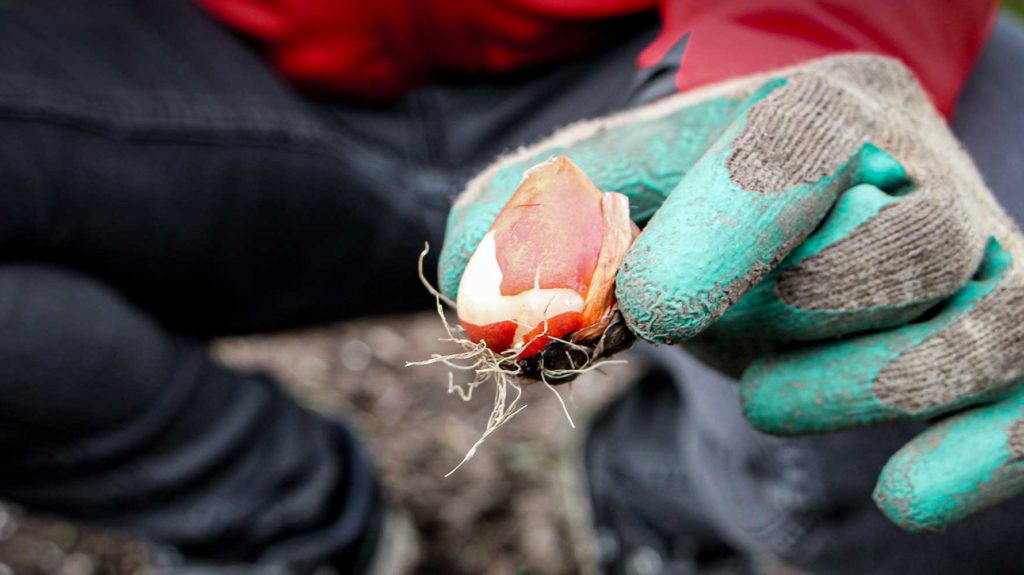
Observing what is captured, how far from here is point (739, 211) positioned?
75 cm

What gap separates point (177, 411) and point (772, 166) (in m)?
0.97

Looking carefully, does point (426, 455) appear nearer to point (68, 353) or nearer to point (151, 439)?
point (151, 439)

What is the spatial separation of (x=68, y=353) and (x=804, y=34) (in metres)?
1.06

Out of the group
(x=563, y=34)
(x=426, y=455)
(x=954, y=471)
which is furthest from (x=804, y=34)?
(x=426, y=455)

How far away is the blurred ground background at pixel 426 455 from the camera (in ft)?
5.46

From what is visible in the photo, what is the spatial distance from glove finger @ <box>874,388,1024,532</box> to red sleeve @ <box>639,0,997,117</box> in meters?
0.44

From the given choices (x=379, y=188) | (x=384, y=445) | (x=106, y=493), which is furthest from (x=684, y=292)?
(x=384, y=445)

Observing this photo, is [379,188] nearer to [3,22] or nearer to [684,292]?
[3,22]

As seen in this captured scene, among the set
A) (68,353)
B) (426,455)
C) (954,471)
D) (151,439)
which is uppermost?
(954,471)

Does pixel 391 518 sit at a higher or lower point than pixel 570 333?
lower

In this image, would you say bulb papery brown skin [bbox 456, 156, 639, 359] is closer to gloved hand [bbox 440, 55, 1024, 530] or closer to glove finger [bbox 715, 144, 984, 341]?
gloved hand [bbox 440, 55, 1024, 530]

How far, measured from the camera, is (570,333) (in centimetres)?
79

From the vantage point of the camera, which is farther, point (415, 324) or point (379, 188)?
point (415, 324)

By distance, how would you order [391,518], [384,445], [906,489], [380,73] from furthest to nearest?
[384,445] → [391,518] → [380,73] → [906,489]
